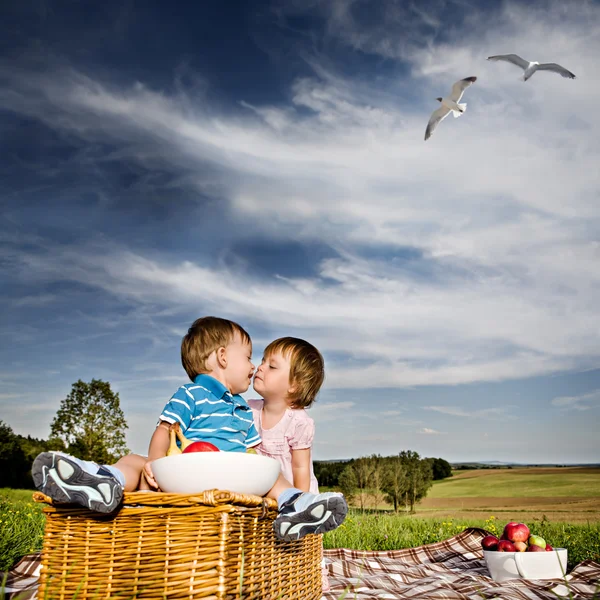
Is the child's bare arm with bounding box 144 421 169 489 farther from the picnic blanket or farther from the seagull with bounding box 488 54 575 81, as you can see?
the seagull with bounding box 488 54 575 81

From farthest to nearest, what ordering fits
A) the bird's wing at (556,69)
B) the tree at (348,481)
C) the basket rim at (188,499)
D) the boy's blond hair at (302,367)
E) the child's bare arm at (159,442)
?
the tree at (348,481) → the bird's wing at (556,69) → the boy's blond hair at (302,367) → the child's bare arm at (159,442) → the basket rim at (188,499)

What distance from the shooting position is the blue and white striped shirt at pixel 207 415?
277 cm

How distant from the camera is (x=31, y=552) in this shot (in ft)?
12.8

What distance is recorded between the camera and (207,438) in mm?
2820

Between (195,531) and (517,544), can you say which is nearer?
(195,531)

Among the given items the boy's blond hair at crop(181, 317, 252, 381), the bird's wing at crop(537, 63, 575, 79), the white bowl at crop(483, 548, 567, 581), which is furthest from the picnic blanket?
the bird's wing at crop(537, 63, 575, 79)

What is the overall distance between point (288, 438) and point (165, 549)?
1.60 meters

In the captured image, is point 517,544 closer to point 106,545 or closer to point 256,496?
point 256,496

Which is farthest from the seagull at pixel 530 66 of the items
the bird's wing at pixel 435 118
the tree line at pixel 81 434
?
the tree line at pixel 81 434

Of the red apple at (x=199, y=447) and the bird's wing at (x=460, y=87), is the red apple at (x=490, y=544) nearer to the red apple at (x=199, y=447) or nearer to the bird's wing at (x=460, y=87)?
the red apple at (x=199, y=447)

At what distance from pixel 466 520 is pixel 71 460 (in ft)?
17.0

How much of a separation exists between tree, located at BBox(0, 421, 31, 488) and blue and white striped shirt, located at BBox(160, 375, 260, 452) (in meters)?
14.8

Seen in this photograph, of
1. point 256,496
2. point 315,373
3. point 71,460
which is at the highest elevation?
point 315,373

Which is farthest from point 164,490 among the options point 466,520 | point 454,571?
point 466,520
